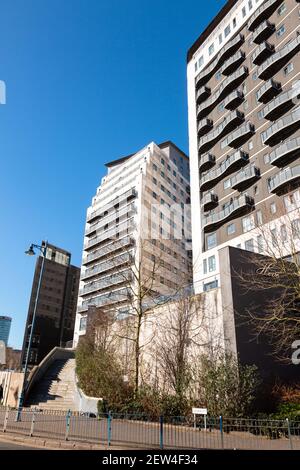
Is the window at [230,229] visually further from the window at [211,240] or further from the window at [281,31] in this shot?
the window at [281,31]

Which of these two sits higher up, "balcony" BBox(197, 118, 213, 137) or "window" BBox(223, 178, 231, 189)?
"balcony" BBox(197, 118, 213, 137)

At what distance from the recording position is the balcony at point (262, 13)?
133 feet

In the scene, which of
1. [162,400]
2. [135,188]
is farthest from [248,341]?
[135,188]

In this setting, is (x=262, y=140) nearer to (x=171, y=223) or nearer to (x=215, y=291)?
(x=215, y=291)

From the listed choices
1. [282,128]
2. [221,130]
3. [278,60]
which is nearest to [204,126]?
[221,130]

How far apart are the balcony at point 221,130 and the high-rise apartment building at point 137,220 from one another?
18311 millimetres

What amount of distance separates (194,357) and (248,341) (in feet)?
10.4

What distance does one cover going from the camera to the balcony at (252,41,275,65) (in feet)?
131

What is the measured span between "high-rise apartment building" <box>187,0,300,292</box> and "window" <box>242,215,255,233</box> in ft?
0.39

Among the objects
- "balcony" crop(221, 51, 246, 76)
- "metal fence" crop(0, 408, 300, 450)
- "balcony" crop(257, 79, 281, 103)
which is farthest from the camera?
"balcony" crop(221, 51, 246, 76)

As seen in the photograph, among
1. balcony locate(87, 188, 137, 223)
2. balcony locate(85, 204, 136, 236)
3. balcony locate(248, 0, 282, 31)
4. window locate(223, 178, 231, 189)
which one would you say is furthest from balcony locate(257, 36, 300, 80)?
balcony locate(85, 204, 136, 236)

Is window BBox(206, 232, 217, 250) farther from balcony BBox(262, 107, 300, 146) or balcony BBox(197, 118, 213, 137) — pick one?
balcony BBox(197, 118, 213, 137)

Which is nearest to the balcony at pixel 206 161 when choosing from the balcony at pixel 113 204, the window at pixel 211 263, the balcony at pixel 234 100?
the balcony at pixel 234 100

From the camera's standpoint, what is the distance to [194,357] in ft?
61.9
